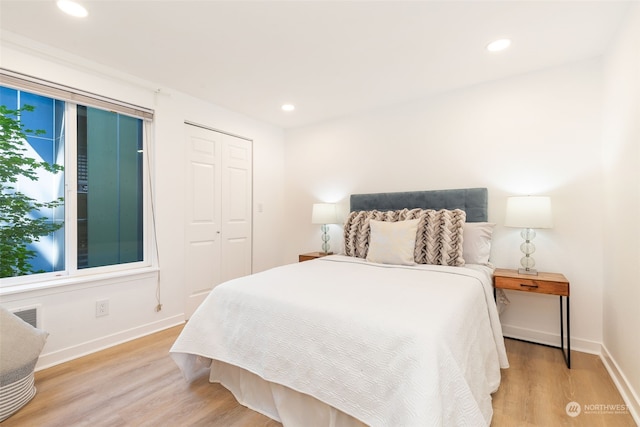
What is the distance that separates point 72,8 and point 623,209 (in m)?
3.74

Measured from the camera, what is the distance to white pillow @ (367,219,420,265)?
2.56m

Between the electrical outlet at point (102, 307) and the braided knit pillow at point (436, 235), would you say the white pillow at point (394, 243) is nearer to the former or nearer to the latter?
the braided knit pillow at point (436, 235)

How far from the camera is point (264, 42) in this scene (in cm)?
219

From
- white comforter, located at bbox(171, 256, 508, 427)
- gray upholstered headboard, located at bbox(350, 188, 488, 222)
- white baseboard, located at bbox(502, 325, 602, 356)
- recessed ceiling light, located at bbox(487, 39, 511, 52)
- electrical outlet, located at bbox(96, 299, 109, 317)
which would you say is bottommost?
white baseboard, located at bbox(502, 325, 602, 356)

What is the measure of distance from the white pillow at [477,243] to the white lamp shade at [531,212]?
0.24 meters

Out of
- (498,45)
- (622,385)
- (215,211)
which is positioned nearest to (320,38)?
(498,45)

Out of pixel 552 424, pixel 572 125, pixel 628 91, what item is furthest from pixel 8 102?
pixel 572 125

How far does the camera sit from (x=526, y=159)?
8.75 ft

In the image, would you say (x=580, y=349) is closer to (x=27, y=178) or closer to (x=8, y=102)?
(x=27, y=178)

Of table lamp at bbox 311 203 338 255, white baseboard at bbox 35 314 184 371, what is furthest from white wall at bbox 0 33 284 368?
table lamp at bbox 311 203 338 255

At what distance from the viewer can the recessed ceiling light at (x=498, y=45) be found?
2158mm

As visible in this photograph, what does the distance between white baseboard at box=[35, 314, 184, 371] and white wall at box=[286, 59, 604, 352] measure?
267 centimetres

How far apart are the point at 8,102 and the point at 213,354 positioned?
2.40 m

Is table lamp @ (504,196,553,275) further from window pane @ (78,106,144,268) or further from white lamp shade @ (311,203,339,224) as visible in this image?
window pane @ (78,106,144,268)
